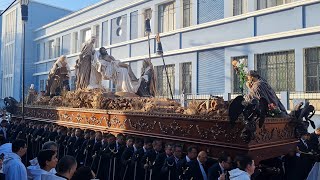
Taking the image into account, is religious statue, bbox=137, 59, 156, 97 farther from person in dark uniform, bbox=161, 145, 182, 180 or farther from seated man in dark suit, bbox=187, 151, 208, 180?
seated man in dark suit, bbox=187, 151, 208, 180

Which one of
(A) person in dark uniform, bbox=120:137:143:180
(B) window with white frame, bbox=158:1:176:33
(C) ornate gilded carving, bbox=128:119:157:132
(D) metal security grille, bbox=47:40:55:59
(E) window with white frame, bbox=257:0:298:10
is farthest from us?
(D) metal security grille, bbox=47:40:55:59

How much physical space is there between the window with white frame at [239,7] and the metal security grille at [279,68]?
2.13 metres

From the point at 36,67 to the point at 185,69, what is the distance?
18.3 meters

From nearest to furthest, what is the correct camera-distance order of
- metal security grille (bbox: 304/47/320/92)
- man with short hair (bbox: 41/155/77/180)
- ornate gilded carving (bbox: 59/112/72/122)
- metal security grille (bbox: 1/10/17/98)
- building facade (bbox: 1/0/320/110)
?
man with short hair (bbox: 41/155/77/180) < ornate gilded carving (bbox: 59/112/72/122) < metal security grille (bbox: 304/47/320/92) < building facade (bbox: 1/0/320/110) < metal security grille (bbox: 1/10/17/98)

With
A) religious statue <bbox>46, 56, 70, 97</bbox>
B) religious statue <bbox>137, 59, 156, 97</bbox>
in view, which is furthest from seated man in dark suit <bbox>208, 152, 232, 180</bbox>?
religious statue <bbox>46, 56, 70, 97</bbox>

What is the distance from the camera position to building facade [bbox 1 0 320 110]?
36.3 feet

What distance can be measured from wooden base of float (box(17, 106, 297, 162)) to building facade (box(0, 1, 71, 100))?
23.5m

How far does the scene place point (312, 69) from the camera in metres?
10.9

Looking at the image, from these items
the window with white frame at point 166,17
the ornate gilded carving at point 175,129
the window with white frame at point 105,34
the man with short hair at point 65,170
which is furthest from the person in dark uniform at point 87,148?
→ the window with white frame at point 105,34

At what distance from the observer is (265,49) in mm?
12078

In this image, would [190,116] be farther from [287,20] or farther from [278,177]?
[287,20]

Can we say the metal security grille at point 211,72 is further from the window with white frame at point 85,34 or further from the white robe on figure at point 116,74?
the window with white frame at point 85,34

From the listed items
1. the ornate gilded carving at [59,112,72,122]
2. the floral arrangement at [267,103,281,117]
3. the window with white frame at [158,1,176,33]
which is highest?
the window with white frame at [158,1,176,33]

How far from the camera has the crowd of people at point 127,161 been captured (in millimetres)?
3580
